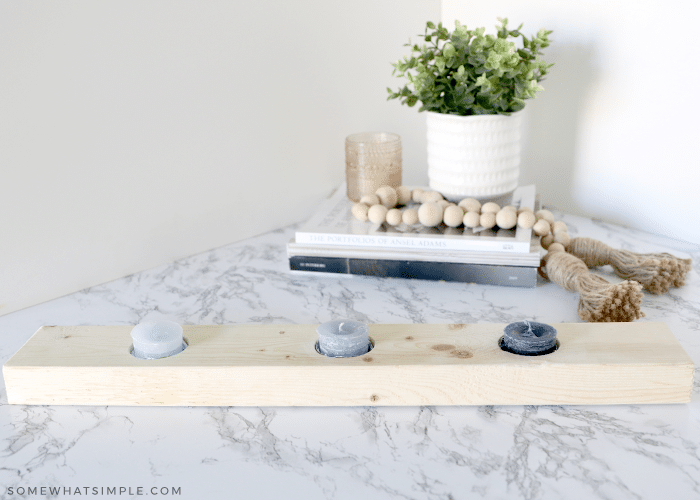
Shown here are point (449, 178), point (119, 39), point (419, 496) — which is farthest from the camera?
point (449, 178)

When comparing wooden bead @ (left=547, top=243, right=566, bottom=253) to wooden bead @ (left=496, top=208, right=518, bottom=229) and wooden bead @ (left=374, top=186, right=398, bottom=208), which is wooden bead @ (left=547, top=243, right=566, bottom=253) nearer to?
wooden bead @ (left=496, top=208, right=518, bottom=229)

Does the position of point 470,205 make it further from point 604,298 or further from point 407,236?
point 604,298

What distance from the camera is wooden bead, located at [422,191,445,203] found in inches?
44.0

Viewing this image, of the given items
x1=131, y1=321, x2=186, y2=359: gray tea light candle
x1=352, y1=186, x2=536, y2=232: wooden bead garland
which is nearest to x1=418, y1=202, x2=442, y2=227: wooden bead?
x1=352, y1=186, x2=536, y2=232: wooden bead garland

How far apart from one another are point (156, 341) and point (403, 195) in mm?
569

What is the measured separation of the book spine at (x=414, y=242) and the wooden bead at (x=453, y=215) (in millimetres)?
53

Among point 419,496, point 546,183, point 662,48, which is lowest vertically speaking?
point 419,496

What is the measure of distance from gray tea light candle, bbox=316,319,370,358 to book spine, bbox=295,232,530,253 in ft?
1.03

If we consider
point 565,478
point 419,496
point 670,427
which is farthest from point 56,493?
point 670,427

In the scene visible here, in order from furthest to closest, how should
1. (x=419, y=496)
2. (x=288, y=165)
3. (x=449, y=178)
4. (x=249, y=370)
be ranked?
1. (x=288, y=165)
2. (x=449, y=178)
3. (x=249, y=370)
4. (x=419, y=496)

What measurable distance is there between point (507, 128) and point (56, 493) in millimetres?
842

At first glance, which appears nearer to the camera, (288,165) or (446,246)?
(446,246)

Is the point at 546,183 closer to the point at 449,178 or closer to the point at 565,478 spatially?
the point at 449,178

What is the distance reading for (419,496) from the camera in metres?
0.58
